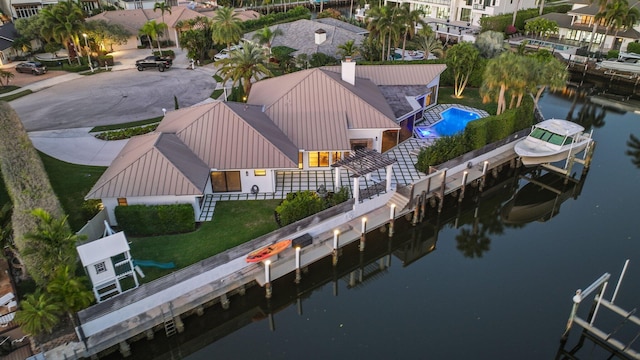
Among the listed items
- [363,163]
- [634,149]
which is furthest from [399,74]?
[634,149]

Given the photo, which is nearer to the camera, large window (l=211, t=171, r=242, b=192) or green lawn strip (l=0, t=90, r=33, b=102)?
large window (l=211, t=171, r=242, b=192)

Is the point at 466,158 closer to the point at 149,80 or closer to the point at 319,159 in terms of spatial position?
the point at 319,159

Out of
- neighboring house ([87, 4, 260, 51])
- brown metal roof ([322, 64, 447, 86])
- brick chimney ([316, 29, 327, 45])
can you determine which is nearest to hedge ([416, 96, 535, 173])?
brown metal roof ([322, 64, 447, 86])

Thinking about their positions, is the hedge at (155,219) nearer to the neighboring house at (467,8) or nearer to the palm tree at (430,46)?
the palm tree at (430,46)

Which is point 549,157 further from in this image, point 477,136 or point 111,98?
point 111,98

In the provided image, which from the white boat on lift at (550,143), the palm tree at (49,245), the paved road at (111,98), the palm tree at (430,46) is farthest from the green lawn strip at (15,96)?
the white boat on lift at (550,143)

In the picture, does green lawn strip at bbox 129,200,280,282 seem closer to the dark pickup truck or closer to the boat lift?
the boat lift
